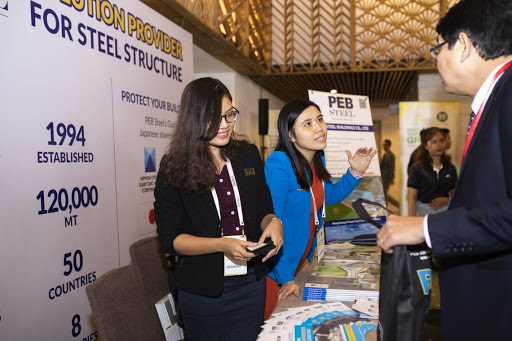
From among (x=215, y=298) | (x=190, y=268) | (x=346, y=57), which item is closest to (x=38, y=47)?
(x=190, y=268)

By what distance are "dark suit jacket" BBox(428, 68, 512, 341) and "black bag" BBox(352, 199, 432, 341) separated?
9 cm

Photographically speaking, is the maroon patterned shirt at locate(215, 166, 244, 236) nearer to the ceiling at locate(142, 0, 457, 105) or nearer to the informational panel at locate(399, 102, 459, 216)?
the ceiling at locate(142, 0, 457, 105)

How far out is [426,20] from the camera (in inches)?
289

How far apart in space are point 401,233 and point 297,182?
1.18 meters

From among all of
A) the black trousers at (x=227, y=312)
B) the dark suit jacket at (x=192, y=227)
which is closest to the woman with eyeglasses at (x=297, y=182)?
the black trousers at (x=227, y=312)

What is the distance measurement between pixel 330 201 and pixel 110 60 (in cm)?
173

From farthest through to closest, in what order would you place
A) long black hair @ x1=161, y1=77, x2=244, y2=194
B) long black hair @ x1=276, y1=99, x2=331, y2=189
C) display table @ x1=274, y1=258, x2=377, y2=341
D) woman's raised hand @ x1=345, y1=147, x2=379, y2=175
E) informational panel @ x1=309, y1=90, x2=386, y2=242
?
informational panel @ x1=309, y1=90, x2=386, y2=242 → woman's raised hand @ x1=345, y1=147, x2=379, y2=175 → long black hair @ x1=276, y1=99, x2=331, y2=189 → long black hair @ x1=161, y1=77, x2=244, y2=194 → display table @ x1=274, y1=258, x2=377, y2=341

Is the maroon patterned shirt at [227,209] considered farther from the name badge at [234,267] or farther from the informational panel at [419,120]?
the informational panel at [419,120]

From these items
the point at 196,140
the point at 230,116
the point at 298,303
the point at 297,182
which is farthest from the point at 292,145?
the point at 298,303

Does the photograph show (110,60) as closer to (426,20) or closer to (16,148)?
(16,148)

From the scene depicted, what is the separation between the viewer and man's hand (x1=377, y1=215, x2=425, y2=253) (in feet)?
3.52

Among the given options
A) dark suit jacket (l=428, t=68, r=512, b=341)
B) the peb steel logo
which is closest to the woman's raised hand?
dark suit jacket (l=428, t=68, r=512, b=341)

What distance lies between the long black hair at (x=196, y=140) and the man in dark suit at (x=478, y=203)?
0.78 meters

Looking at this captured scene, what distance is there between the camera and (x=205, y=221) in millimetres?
1677
